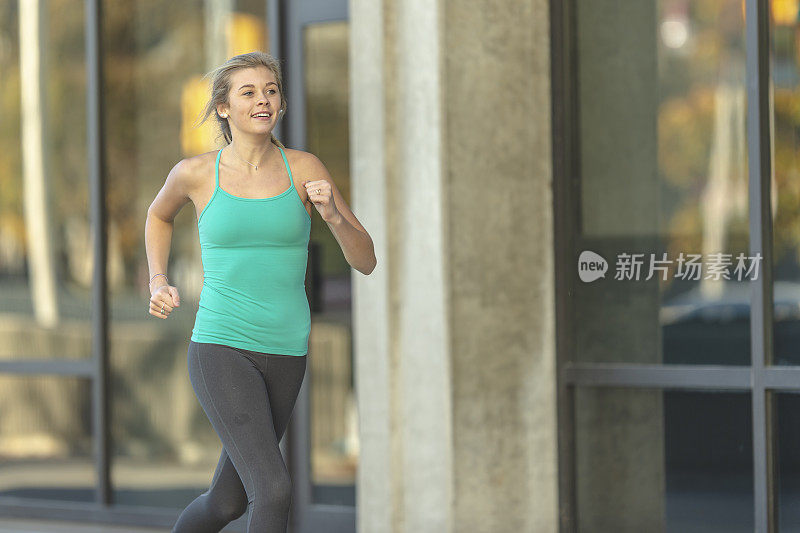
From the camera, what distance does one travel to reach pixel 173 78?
6836 millimetres

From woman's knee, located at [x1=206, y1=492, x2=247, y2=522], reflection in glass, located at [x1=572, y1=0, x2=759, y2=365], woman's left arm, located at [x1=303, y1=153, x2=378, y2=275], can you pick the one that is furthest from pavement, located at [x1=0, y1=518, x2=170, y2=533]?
woman's left arm, located at [x1=303, y1=153, x2=378, y2=275]

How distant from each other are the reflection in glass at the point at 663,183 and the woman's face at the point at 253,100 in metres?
2.36

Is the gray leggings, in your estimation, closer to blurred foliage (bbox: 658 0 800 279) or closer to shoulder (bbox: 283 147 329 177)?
shoulder (bbox: 283 147 329 177)

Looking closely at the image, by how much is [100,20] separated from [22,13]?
564 millimetres

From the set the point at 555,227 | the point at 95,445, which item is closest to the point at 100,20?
the point at 95,445

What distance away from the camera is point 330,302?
20.8 feet

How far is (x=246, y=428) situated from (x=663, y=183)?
8.75 ft

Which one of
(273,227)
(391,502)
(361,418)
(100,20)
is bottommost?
(391,502)

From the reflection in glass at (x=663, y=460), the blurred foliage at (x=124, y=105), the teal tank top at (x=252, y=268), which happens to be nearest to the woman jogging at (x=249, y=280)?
the teal tank top at (x=252, y=268)

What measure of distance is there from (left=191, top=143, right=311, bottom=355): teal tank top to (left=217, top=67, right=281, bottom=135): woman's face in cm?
18

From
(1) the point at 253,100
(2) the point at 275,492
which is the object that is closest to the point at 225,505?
(2) the point at 275,492

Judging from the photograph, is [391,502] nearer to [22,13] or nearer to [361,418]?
[361,418]

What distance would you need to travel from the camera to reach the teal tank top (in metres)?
3.79

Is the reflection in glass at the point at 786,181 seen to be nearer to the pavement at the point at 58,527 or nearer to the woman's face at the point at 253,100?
the woman's face at the point at 253,100
